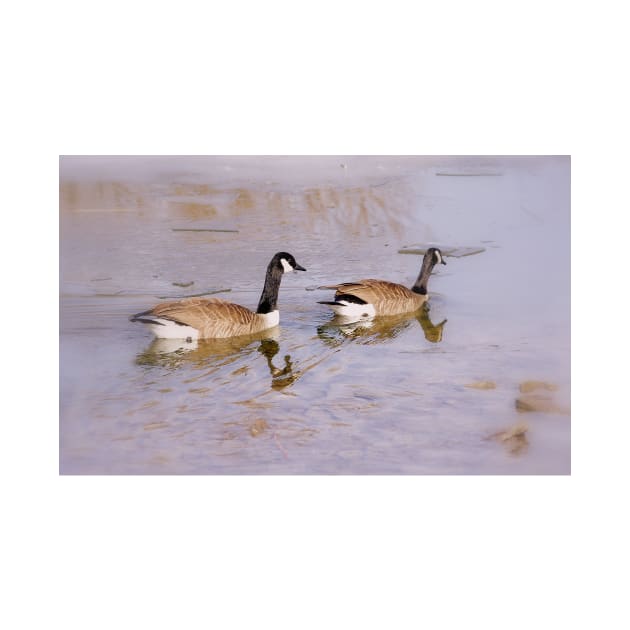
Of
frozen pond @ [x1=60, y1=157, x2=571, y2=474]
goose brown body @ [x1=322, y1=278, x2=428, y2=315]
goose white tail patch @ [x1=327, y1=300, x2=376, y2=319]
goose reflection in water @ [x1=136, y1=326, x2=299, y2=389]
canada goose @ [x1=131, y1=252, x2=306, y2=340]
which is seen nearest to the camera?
frozen pond @ [x1=60, y1=157, x2=571, y2=474]

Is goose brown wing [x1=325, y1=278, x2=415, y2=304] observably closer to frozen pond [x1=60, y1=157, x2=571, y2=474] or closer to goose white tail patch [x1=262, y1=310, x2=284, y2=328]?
frozen pond [x1=60, y1=157, x2=571, y2=474]

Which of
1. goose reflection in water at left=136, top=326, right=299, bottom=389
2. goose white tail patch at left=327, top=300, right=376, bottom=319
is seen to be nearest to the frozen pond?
goose reflection in water at left=136, top=326, right=299, bottom=389

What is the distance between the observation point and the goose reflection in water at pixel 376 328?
6.59 meters

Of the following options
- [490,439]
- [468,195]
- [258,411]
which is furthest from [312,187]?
[490,439]

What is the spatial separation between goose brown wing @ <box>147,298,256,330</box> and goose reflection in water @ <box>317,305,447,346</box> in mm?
596

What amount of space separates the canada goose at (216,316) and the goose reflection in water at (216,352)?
48mm

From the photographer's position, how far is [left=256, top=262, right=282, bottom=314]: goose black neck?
6680 mm

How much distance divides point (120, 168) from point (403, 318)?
7.65 feet

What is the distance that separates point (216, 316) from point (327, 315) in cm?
84

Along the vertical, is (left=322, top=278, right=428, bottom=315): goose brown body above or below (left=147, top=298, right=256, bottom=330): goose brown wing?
above

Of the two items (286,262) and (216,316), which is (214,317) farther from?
(286,262)

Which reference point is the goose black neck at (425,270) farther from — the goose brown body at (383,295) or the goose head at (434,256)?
the goose brown body at (383,295)

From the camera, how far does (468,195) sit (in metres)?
6.56

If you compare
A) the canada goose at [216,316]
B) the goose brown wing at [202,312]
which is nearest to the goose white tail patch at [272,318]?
the canada goose at [216,316]
